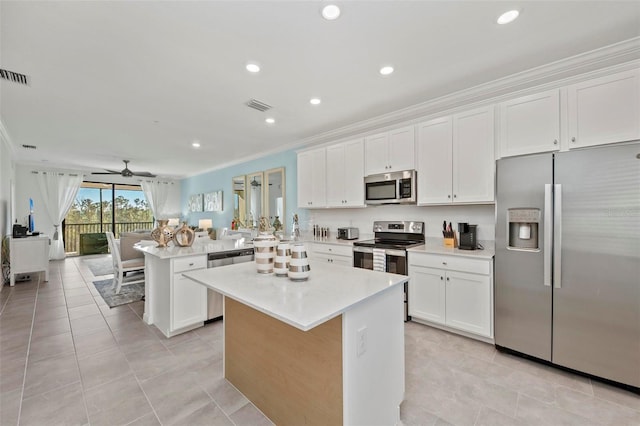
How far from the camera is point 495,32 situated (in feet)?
6.41

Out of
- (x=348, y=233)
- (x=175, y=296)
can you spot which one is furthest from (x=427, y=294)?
(x=175, y=296)

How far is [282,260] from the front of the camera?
1718 mm

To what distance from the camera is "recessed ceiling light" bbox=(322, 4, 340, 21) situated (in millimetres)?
1688

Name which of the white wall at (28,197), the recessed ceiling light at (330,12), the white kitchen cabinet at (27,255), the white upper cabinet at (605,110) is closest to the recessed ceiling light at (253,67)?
the recessed ceiling light at (330,12)

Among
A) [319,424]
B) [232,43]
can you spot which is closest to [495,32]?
[232,43]

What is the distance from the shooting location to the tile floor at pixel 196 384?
1.71 metres

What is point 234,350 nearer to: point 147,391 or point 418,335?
point 147,391

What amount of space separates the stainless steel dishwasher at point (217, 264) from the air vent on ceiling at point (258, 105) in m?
1.80

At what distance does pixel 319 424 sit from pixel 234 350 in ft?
2.91

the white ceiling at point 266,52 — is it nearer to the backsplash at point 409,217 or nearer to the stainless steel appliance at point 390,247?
the backsplash at point 409,217

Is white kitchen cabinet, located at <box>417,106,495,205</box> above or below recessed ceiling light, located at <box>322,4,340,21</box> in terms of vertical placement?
below

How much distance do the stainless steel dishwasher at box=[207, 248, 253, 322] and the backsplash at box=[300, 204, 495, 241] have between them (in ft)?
5.96

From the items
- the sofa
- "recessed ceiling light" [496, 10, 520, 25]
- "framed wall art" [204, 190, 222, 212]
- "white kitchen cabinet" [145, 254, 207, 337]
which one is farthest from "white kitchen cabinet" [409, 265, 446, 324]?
"framed wall art" [204, 190, 222, 212]

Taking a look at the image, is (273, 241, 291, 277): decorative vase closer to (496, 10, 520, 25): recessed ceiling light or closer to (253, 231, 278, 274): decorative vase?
(253, 231, 278, 274): decorative vase
